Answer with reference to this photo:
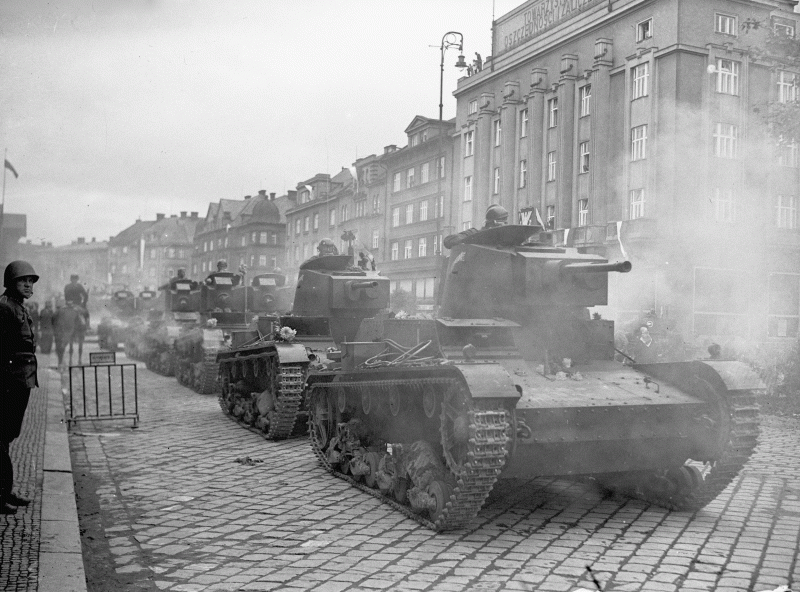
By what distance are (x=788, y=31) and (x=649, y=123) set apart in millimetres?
3688

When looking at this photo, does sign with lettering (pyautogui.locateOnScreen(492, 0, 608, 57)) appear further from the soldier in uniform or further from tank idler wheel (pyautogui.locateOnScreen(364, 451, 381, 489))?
the soldier in uniform

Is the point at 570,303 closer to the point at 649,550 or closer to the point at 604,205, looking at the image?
the point at 649,550

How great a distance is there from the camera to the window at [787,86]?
16.2 m

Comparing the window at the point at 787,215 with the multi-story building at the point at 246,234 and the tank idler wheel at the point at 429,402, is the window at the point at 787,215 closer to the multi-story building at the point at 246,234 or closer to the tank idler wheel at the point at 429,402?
the tank idler wheel at the point at 429,402

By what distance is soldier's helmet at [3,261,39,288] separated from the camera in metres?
6.76

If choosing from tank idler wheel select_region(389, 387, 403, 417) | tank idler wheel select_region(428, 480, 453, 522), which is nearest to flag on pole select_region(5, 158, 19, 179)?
tank idler wheel select_region(389, 387, 403, 417)

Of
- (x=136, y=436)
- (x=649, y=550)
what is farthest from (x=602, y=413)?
(x=136, y=436)

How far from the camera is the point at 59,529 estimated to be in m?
5.98

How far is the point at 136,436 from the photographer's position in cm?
1133

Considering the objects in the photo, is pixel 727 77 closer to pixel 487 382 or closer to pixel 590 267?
pixel 590 267

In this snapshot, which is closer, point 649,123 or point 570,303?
point 570,303

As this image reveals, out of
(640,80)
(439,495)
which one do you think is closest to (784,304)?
(640,80)

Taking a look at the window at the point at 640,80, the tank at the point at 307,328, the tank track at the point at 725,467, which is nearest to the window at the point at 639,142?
the window at the point at 640,80

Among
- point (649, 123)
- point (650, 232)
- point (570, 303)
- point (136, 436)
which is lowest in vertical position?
A: point (136, 436)
